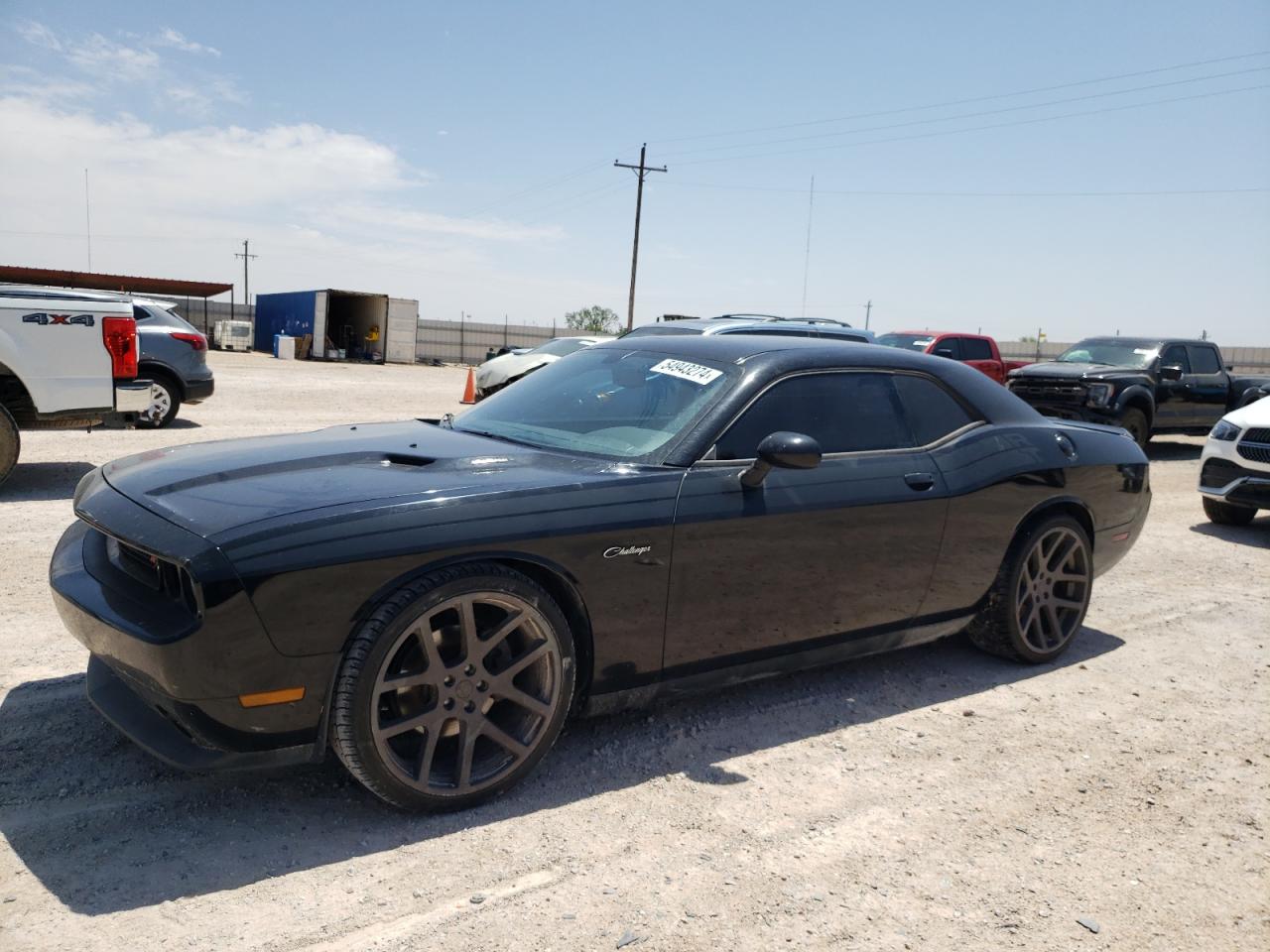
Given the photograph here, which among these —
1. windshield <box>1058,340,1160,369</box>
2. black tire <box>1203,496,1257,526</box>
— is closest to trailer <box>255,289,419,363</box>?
windshield <box>1058,340,1160,369</box>

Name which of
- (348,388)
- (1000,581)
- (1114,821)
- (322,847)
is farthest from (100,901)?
(348,388)

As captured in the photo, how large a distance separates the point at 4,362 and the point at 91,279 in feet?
104

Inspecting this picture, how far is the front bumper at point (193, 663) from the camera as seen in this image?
2508mm

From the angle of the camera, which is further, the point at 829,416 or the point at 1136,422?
the point at 1136,422

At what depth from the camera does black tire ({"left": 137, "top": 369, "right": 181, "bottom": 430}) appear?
448 inches

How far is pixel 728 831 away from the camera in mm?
2932

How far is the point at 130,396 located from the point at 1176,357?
13.3m

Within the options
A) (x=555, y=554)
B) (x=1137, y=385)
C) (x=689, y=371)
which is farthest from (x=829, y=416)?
(x=1137, y=385)

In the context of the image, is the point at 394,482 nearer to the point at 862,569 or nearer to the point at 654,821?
the point at 654,821

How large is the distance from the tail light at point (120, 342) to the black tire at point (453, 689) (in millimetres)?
5908

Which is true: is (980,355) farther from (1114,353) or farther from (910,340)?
(1114,353)

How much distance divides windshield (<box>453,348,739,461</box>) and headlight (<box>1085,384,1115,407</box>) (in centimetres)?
1024

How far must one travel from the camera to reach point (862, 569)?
148 inches

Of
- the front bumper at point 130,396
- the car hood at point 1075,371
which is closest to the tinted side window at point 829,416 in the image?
the front bumper at point 130,396
